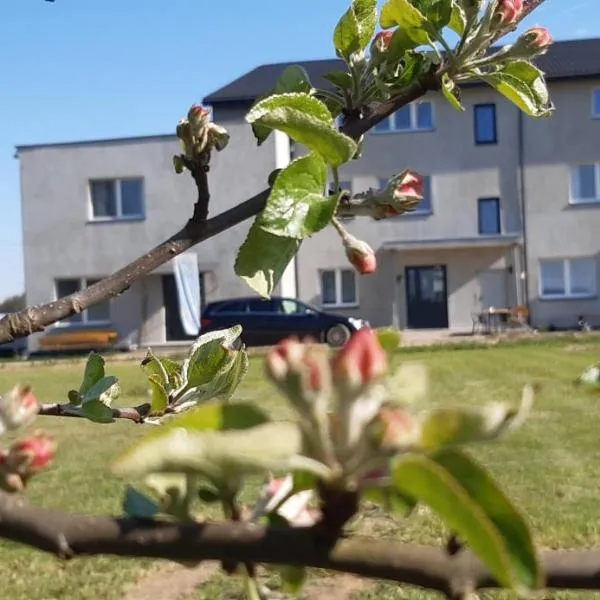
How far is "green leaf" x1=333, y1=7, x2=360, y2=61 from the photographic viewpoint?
1053 millimetres

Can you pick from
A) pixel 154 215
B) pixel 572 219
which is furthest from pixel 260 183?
pixel 572 219

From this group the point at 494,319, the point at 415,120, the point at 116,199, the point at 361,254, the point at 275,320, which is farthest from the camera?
the point at 415,120

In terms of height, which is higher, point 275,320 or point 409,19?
point 409,19

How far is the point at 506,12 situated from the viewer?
1.00 meters

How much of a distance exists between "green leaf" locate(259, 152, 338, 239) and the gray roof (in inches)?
775

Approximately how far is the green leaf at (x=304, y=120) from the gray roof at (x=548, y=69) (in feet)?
64.7

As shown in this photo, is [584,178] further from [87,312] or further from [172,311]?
[87,312]

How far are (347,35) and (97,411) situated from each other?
0.53 metres

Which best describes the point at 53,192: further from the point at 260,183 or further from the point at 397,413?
the point at 397,413

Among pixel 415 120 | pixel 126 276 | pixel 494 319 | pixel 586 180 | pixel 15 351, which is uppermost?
pixel 415 120

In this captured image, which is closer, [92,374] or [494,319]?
[92,374]

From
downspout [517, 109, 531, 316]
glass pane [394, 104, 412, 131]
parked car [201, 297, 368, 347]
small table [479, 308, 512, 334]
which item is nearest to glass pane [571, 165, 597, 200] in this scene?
downspout [517, 109, 531, 316]

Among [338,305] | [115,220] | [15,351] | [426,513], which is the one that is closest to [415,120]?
[338,305]

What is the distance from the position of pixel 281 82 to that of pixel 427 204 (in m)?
20.7
